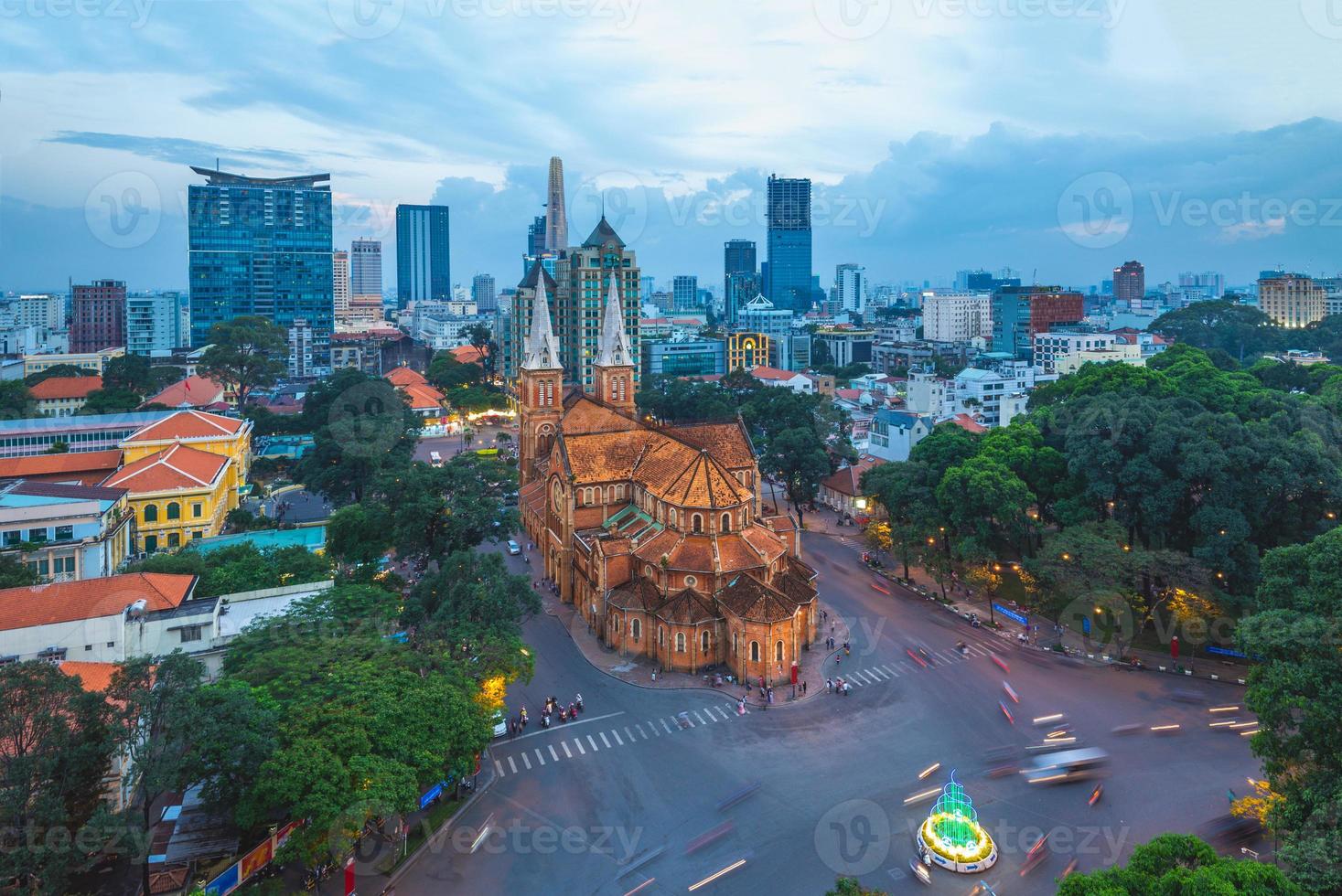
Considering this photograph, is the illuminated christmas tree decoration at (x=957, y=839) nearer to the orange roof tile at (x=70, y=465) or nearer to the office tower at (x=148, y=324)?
the orange roof tile at (x=70, y=465)

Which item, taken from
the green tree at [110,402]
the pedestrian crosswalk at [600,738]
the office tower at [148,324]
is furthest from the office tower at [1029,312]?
the office tower at [148,324]

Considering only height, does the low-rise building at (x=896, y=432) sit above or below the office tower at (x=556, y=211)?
below

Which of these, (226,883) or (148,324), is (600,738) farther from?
(148,324)

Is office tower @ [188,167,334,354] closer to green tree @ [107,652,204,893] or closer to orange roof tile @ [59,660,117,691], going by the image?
orange roof tile @ [59,660,117,691]

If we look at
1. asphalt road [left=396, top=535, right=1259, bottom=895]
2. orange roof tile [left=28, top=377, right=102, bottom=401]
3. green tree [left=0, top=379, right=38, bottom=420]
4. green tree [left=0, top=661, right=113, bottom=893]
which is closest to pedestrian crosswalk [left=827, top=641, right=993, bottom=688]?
asphalt road [left=396, top=535, right=1259, bottom=895]

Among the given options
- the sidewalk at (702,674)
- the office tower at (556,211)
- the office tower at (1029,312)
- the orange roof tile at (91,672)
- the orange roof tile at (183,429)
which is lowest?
the sidewalk at (702,674)
